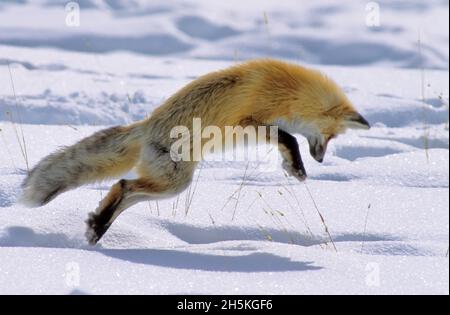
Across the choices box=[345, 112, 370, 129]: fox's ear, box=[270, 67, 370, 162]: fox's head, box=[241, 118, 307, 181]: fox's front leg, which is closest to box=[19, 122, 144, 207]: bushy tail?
box=[241, 118, 307, 181]: fox's front leg

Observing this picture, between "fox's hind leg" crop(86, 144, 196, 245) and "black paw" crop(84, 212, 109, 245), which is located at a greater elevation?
"fox's hind leg" crop(86, 144, 196, 245)

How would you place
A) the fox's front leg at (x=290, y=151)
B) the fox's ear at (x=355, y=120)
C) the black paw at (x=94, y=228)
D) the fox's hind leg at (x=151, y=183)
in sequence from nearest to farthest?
the black paw at (x=94, y=228) < the fox's hind leg at (x=151, y=183) < the fox's front leg at (x=290, y=151) < the fox's ear at (x=355, y=120)

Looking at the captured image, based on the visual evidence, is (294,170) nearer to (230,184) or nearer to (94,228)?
(230,184)

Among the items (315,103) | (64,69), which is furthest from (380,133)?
(64,69)

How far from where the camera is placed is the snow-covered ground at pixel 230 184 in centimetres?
391

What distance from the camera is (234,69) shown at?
5.46 meters

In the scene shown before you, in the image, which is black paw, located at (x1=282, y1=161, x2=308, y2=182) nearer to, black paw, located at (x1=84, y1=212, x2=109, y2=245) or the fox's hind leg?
the fox's hind leg

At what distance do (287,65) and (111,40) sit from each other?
806 centimetres

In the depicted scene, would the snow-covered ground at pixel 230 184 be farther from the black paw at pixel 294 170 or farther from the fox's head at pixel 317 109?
the fox's head at pixel 317 109

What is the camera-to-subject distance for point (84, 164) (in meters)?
5.04

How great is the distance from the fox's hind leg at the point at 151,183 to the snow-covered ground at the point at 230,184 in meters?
0.16

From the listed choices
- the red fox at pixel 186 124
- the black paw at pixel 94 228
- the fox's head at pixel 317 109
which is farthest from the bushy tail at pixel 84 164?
the fox's head at pixel 317 109

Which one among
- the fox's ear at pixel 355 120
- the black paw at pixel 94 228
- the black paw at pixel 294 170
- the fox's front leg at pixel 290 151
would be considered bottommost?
the black paw at pixel 94 228

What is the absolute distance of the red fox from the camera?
16.2 feet
